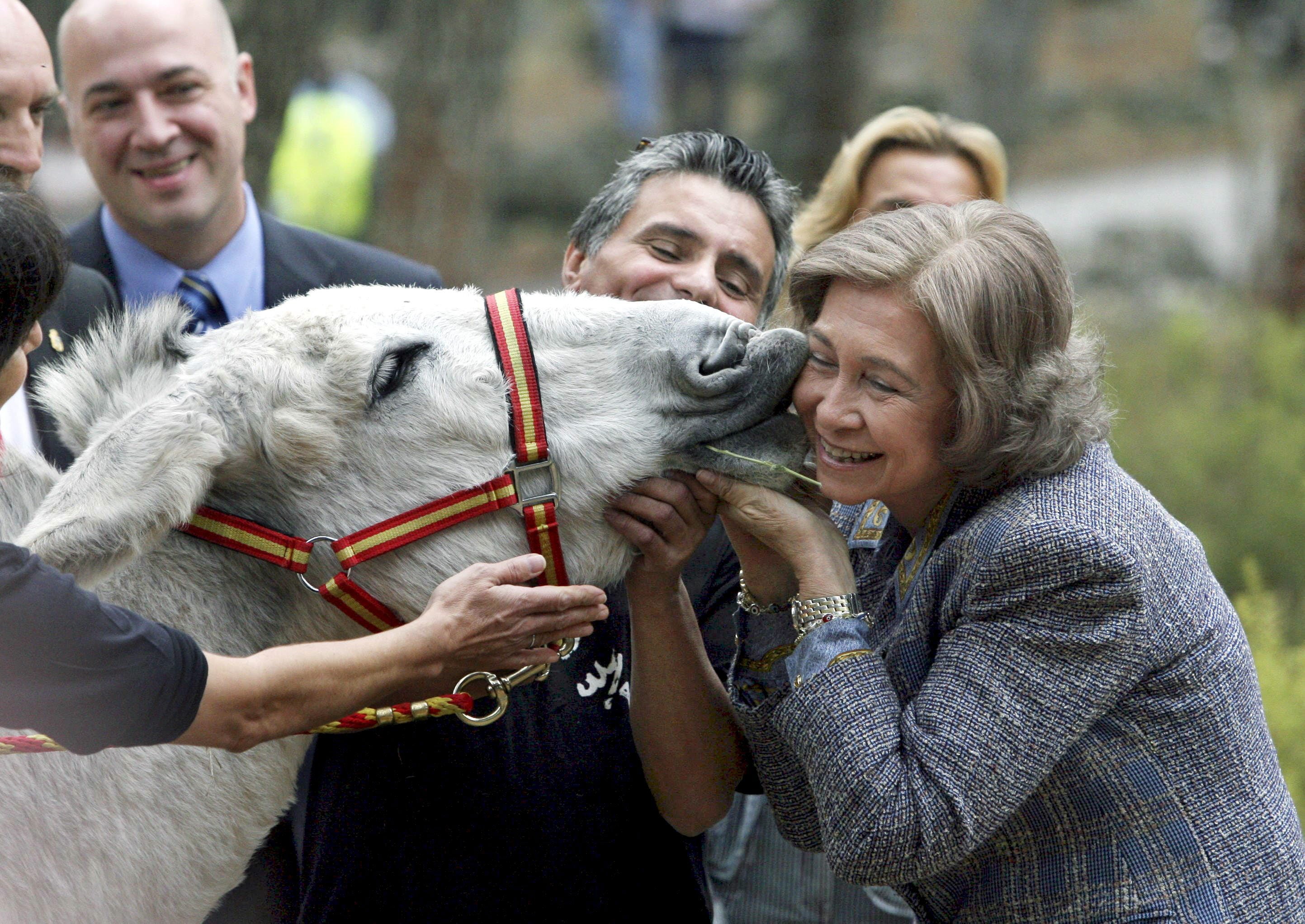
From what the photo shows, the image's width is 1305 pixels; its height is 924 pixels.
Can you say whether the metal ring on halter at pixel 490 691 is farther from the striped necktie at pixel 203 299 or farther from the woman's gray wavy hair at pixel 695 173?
the striped necktie at pixel 203 299

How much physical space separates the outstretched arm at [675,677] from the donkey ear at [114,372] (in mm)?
932

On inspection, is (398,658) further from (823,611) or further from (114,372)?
(114,372)

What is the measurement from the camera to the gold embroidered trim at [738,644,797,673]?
2.40 m

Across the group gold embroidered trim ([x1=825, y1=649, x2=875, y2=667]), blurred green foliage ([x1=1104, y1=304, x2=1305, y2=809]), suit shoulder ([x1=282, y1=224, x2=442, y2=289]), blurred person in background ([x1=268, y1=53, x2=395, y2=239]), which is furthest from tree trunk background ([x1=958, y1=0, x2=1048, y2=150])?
gold embroidered trim ([x1=825, y1=649, x2=875, y2=667])

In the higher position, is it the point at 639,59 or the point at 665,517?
the point at 639,59

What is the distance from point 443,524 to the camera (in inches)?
94.9

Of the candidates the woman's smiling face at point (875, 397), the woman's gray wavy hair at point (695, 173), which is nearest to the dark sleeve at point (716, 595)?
the woman's smiling face at point (875, 397)

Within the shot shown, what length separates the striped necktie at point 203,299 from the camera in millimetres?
4133

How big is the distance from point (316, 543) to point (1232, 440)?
21.7 feet

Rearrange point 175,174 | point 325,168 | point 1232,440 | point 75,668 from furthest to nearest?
point 325,168 < point 1232,440 < point 175,174 < point 75,668

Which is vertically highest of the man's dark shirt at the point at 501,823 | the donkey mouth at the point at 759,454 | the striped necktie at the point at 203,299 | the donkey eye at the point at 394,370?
the donkey eye at the point at 394,370

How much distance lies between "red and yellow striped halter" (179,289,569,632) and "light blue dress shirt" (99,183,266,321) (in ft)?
6.55

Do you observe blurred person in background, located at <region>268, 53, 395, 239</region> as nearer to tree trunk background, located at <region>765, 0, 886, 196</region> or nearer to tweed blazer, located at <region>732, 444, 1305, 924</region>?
tree trunk background, located at <region>765, 0, 886, 196</region>

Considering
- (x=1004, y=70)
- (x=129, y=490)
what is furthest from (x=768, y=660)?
(x=1004, y=70)
